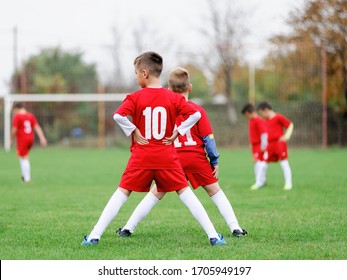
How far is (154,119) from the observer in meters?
6.60

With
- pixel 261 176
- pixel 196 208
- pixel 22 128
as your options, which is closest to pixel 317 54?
pixel 22 128

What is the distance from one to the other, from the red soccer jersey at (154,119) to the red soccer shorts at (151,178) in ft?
0.16

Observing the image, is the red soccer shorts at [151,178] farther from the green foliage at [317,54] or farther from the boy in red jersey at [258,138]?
the green foliage at [317,54]

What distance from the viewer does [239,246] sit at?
6715 millimetres

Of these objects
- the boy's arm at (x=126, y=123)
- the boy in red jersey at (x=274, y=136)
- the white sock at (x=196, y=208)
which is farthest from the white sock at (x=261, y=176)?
the boy's arm at (x=126, y=123)

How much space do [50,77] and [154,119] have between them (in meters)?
28.8

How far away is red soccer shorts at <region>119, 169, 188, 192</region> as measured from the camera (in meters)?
6.65

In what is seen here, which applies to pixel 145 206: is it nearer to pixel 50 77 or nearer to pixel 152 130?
pixel 152 130

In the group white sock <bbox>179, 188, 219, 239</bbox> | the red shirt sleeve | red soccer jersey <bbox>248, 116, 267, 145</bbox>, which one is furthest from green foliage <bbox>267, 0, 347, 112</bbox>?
the red shirt sleeve

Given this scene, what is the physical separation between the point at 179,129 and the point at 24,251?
5.61 feet

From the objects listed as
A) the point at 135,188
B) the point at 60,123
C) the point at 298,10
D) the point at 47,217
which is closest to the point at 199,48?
the point at 298,10

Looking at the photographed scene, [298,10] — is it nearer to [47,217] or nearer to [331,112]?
[331,112]

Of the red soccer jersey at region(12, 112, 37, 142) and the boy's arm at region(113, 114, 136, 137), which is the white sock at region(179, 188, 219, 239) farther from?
the red soccer jersey at region(12, 112, 37, 142)

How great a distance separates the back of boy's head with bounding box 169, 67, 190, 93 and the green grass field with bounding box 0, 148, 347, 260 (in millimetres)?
1453
